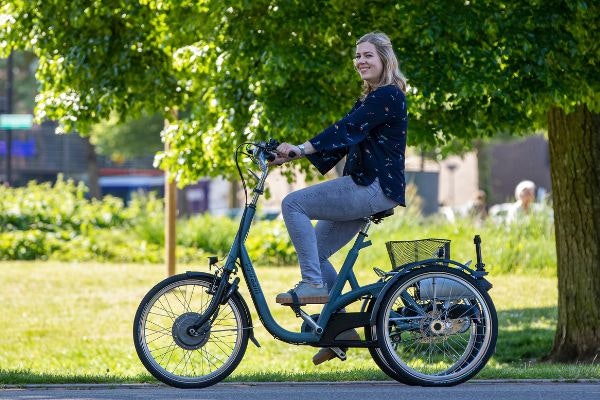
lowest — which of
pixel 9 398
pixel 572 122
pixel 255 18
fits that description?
pixel 9 398

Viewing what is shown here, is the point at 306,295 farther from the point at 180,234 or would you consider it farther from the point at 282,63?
the point at 180,234

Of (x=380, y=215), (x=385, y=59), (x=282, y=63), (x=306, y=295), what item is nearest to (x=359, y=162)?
(x=380, y=215)

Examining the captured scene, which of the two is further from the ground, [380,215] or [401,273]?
[380,215]

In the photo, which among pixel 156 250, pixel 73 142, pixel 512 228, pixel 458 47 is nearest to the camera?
pixel 458 47

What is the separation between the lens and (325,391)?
643 cm

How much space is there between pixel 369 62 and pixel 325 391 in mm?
1699

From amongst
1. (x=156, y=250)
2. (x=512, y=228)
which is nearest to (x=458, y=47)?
(x=512, y=228)

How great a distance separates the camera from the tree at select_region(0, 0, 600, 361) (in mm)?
9484

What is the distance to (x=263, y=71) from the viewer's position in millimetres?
10266

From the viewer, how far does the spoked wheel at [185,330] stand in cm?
638

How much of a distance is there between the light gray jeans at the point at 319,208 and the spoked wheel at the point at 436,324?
0.39 metres

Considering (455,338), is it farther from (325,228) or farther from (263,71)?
(263,71)

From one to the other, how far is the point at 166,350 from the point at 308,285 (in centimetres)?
83

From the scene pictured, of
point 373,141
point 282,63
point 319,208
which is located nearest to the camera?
point 319,208
